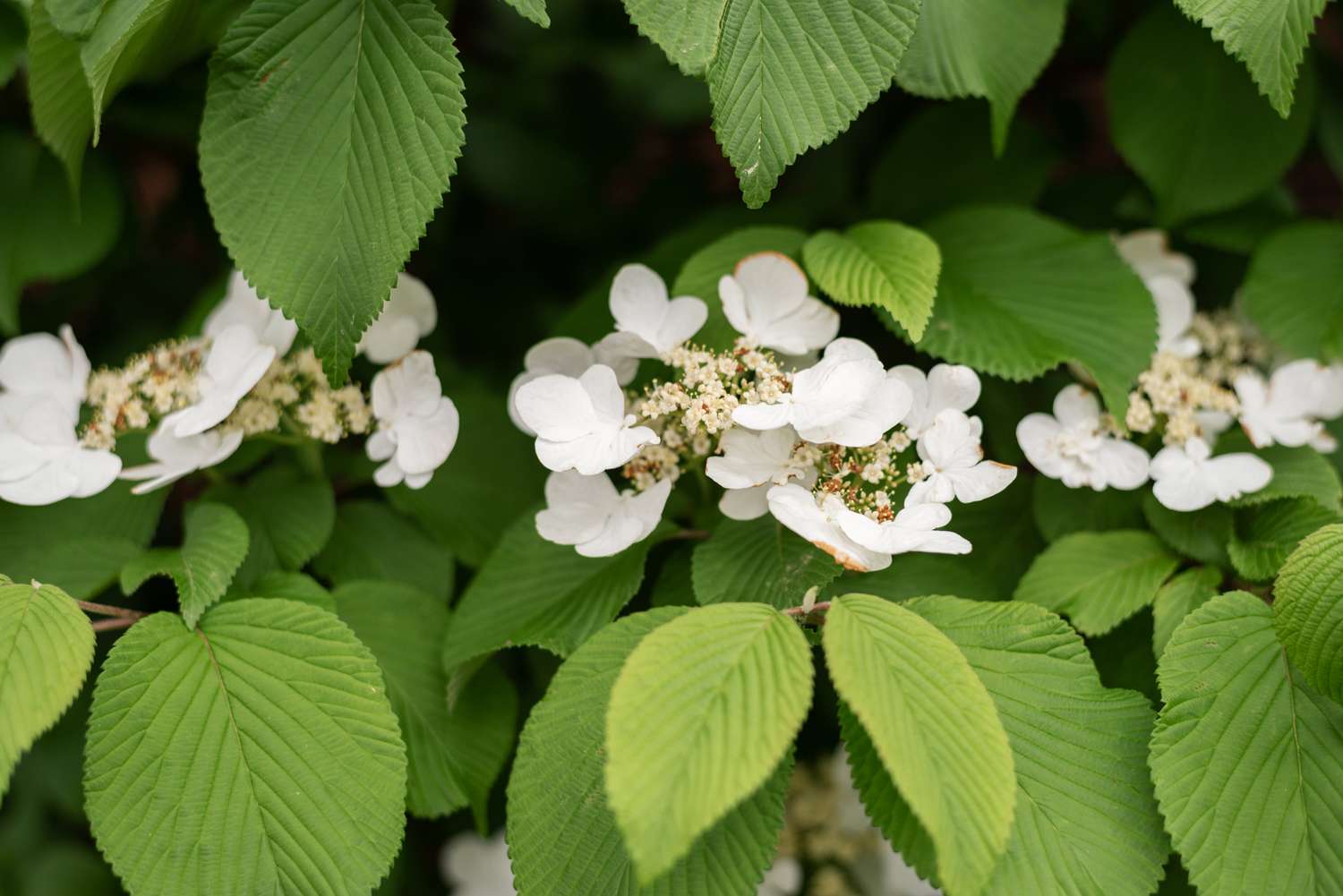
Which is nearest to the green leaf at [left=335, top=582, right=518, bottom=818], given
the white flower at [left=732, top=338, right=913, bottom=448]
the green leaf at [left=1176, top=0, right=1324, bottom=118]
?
the white flower at [left=732, top=338, right=913, bottom=448]

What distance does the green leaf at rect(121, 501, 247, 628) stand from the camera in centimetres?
112

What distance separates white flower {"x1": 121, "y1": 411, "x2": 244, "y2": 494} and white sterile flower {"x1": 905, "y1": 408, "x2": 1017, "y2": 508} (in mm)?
814

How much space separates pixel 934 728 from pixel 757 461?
12.8 inches

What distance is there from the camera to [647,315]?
122cm

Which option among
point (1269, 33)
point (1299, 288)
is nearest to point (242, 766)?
point (1269, 33)

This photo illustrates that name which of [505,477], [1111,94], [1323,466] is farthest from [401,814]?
[1111,94]

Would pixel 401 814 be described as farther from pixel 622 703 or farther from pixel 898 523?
pixel 898 523

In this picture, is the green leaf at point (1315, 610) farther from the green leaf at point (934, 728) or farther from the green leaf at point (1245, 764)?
the green leaf at point (934, 728)

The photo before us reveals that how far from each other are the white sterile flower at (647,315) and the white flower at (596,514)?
160 millimetres

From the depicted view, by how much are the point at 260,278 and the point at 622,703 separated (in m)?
0.61

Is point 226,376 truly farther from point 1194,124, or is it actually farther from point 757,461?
point 1194,124

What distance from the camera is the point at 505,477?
1502 millimetres

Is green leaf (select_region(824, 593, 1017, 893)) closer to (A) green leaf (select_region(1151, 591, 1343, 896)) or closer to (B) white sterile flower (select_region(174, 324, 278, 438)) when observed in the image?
(A) green leaf (select_region(1151, 591, 1343, 896))

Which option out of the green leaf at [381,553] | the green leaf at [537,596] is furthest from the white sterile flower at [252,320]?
the green leaf at [537,596]
